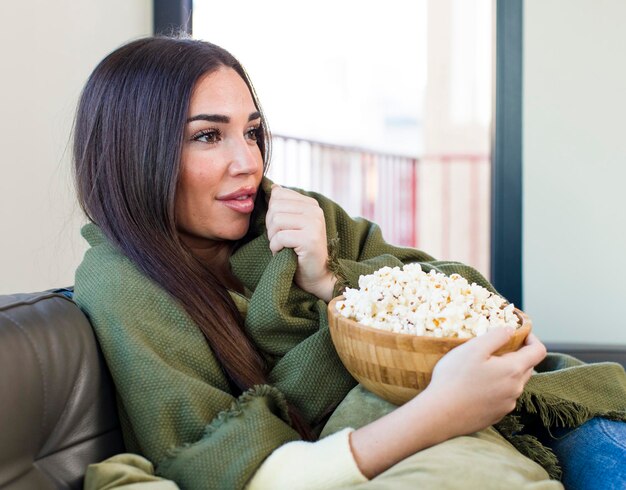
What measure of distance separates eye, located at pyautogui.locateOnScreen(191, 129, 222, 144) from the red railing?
12.9 ft

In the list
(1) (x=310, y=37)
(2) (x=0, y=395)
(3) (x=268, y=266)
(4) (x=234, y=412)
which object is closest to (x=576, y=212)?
(3) (x=268, y=266)

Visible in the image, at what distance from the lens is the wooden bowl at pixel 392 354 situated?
1071mm

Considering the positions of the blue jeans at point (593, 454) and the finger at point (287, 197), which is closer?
the blue jeans at point (593, 454)

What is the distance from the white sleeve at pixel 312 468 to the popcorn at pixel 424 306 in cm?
19

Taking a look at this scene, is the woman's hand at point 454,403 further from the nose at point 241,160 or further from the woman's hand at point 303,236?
the nose at point 241,160

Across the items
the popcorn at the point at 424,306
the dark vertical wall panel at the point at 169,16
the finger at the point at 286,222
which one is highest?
the dark vertical wall panel at the point at 169,16

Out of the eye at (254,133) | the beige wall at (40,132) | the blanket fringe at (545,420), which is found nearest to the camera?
the blanket fringe at (545,420)

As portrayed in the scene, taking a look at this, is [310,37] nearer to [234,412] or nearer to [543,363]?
[543,363]

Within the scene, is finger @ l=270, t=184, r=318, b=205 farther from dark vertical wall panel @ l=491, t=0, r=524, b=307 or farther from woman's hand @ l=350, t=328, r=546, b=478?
dark vertical wall panel @ l=491, t=0, r=524, b=307

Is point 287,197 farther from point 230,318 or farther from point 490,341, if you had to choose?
point 490,341

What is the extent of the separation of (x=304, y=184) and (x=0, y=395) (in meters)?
3.78

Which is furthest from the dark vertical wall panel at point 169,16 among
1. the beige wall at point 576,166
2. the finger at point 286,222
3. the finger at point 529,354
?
the finger at point 529,354

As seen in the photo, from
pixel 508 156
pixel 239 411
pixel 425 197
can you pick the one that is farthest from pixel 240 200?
pixel 425 197

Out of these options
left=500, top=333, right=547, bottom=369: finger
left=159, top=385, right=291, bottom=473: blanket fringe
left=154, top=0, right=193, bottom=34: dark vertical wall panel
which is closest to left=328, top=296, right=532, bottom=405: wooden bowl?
left=500, top=333, right=547, bottom=369: finger
